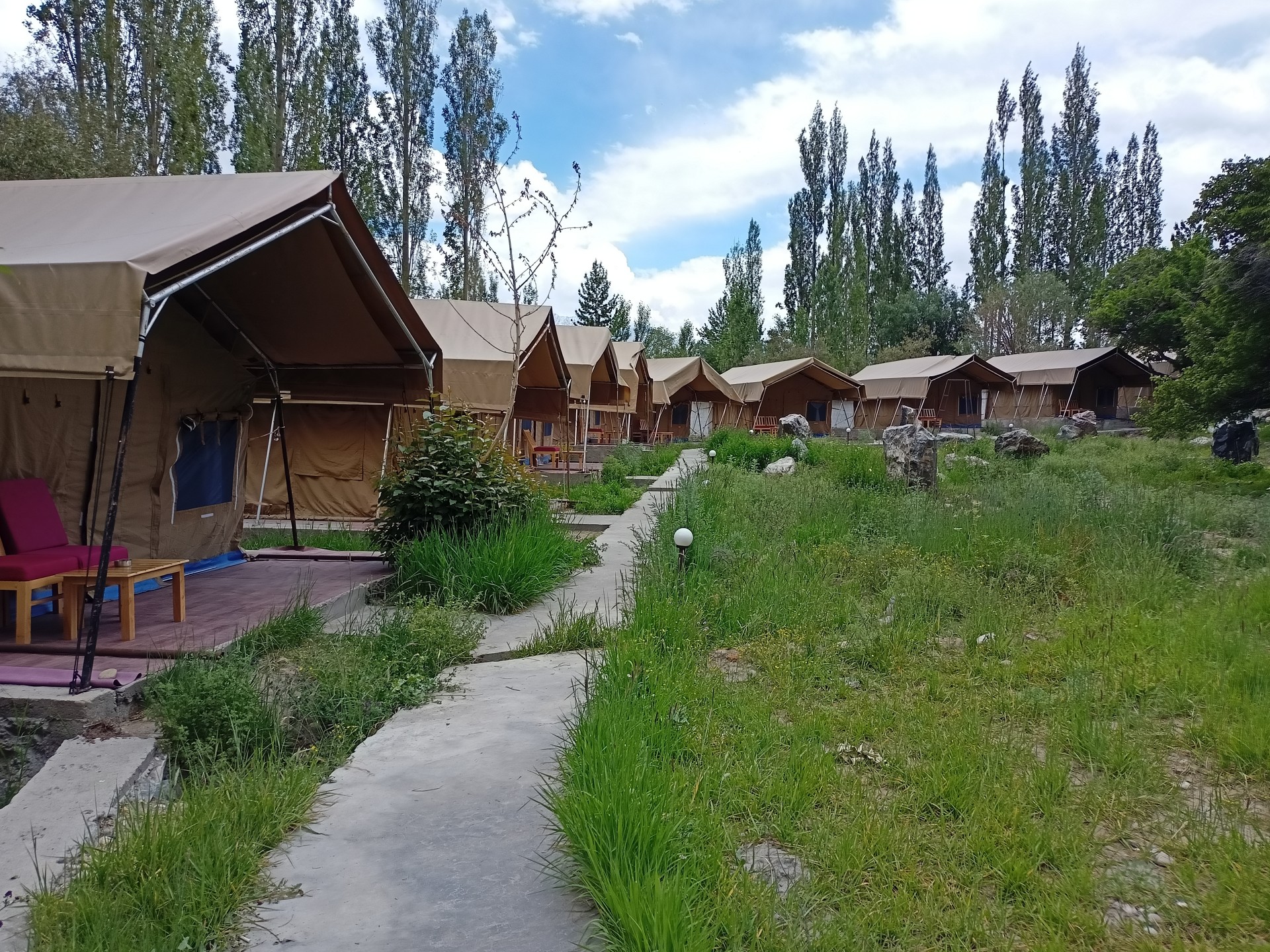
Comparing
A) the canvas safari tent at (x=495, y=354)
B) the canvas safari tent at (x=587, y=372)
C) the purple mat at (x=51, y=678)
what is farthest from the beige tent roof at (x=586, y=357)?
the purple mat at (x=51, y=678)

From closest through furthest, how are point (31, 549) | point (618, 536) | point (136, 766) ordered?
point (136, 766) → point (31, 549) → point (618, 536)

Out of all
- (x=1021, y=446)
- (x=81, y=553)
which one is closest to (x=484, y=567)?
(x=81, y=553)

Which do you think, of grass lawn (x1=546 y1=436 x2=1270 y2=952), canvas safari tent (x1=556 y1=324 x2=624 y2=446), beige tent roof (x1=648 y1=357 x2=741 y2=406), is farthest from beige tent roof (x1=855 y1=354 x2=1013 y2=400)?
grass lawn (x1=546 y1=436 x2=1270 y2=952)

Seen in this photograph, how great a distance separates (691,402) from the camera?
114 feet

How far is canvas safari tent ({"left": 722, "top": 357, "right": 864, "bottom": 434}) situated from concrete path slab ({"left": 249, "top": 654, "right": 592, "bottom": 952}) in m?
29.6

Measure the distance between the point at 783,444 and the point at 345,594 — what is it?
44.1 feet

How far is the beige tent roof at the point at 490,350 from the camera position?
12.9m

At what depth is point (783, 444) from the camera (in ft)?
59.9

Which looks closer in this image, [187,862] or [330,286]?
[187,862]

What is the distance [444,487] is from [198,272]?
9.07 ft

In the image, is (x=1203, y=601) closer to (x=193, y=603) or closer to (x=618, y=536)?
(x=618, y=536)

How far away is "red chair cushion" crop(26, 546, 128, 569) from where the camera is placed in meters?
4.82

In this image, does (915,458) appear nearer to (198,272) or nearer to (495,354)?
(495,354)

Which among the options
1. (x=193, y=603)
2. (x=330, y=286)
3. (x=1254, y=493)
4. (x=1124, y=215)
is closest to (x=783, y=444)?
(x=1254, y=493)
